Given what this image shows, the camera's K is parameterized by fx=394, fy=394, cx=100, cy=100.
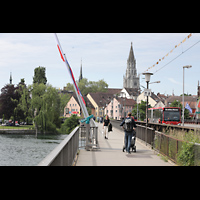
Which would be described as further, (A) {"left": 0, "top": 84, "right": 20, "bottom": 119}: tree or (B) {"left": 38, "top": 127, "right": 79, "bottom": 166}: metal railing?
(A) {"left": 0, "top": 84, "right": 20, "bottom": 119}: tree

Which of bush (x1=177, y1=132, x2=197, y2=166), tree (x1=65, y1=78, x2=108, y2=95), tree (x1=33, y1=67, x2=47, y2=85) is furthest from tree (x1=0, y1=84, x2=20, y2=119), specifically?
tree (x1=65, y1=78, x2=108, y2=95)

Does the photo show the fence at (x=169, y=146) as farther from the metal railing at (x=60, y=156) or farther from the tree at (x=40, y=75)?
the tree at (x=40, y=75)

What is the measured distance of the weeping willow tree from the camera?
80069mm

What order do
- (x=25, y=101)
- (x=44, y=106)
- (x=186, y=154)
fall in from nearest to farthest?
1. (x=186, y=154)
2. (x=44, y=106)
3. (x=25, y=101)

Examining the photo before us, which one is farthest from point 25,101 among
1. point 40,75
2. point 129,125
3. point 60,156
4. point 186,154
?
point 60,156

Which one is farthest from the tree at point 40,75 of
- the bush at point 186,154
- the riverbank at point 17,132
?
the bush at point 186,154

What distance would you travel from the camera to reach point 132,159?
556 inches

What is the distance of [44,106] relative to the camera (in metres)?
80.1

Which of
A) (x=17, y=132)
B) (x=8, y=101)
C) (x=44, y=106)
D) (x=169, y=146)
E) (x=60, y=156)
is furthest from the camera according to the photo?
(x=8, y=101)

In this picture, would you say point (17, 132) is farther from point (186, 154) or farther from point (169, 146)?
point (186, 154)

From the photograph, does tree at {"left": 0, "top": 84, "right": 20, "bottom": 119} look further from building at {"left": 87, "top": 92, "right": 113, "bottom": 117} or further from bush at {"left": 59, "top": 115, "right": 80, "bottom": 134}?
building at {"left": 87, "top": 92, "right": 113, "bottom": 117}
